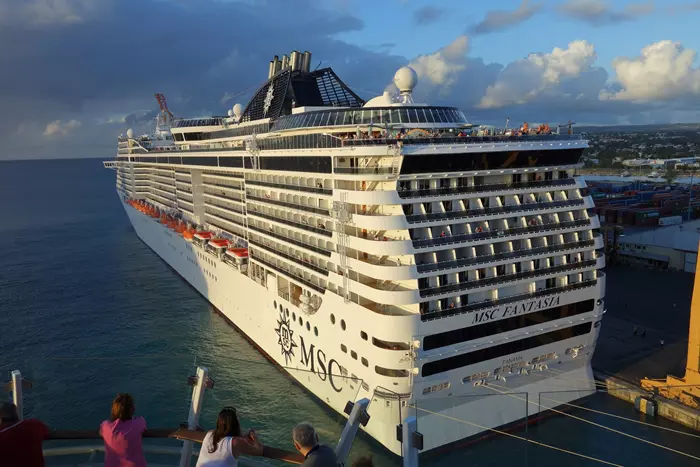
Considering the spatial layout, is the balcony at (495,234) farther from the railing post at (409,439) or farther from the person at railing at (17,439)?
the person at railing at (17,439)

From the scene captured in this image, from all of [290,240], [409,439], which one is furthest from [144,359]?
[290,240]

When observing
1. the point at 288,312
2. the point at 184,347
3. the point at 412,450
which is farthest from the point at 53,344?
the point at 412,450

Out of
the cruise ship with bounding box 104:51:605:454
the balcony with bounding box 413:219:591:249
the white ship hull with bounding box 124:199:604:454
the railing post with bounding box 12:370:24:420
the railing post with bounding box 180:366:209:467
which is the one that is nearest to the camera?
the railing post with bounding box 180:366:209:467

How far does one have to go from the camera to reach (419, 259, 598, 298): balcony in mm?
15444

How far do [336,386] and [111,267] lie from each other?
38.0 m

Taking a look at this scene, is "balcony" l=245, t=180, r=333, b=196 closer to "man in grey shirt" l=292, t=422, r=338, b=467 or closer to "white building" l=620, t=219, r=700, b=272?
"man in grey shirt" l=292, t=422, r=338, b=467

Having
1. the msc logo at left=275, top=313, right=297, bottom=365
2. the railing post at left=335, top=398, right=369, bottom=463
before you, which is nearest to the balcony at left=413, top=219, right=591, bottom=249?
the msc logo at left=275, top=313, right=297, bottom=365

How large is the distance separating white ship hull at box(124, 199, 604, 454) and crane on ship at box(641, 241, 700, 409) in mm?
3923

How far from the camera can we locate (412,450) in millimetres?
5582

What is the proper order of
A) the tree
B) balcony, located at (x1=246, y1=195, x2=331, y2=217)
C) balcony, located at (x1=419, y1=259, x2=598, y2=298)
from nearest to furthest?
balcony, located at (x1=419, y1=259, x2=598, y2=298), balcony, located at (x1=246, y1=195, x2=331, y2=217), the tree

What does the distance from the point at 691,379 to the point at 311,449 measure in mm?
21508

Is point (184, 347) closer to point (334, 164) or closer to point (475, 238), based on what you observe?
point (334, 164)

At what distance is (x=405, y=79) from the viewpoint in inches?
851

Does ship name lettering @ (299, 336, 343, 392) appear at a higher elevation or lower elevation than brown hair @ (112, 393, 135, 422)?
lower
